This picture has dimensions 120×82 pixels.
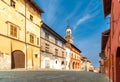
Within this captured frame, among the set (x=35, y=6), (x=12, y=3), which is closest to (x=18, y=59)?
(x=12, y=3)

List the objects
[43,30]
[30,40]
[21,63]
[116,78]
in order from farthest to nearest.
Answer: [43,30] → [30,40] → [21,63] → [116,78]

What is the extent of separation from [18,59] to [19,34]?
2709 mm

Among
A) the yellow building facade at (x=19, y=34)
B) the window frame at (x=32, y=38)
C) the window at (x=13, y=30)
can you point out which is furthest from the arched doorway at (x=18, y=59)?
the window frame at (x=32, y=38)

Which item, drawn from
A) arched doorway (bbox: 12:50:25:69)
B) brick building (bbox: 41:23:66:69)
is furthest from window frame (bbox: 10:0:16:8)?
Result: brick building (bbox: 41:23:66:69)

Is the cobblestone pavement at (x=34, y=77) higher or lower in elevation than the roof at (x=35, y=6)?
lower

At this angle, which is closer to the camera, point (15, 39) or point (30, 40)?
point (15, 39)

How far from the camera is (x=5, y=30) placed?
2197cm

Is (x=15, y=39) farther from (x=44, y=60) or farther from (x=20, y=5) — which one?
(x=44, y=60)

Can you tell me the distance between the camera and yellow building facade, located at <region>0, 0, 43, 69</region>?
21.8 meters

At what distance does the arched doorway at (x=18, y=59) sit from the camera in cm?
2383

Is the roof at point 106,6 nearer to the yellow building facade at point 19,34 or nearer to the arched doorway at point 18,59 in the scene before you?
the yellow building facade at point 19,34

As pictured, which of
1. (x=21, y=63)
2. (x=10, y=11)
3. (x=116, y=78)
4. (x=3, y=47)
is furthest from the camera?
(x=21, y=63)

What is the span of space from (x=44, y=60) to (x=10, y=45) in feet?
39.0

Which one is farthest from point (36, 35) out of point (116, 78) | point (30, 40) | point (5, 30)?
point (116, 78)
